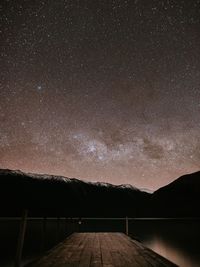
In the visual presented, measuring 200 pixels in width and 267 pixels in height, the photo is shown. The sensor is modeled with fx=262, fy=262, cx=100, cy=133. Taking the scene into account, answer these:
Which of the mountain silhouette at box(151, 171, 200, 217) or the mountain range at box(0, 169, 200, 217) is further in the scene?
the mountain range at box(0, 169, 200, 217)

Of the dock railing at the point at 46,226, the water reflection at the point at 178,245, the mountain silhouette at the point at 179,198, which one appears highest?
the mountain silhouette at the point at 179,198

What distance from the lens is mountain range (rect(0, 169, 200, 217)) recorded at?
100000 mm

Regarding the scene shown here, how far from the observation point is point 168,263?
447cm

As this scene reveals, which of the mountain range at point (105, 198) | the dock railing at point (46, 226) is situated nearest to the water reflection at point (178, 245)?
the dock railing at point (46, 226)

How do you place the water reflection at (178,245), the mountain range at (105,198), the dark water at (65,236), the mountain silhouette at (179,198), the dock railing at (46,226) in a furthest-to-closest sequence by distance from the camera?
the mountain range at (105,198) → the mountain silhouette at (179,198) → the water reflection at (178,245) → the dark water at (65,236) → the dock railing at (46,226)

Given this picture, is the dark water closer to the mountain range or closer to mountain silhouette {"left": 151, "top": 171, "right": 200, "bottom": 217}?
the mountain range

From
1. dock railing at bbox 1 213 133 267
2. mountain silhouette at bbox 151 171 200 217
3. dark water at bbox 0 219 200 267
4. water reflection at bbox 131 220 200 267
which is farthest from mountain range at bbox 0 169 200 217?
dock railing at bbox 1 213 133 267

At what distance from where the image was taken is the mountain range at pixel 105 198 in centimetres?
10000

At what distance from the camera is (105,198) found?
174 meters

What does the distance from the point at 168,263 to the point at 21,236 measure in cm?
255

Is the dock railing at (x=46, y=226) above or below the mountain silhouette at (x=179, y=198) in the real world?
below

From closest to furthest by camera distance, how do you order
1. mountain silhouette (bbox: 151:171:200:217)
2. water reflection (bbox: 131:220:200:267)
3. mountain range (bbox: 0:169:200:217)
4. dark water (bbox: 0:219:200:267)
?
dark water (bbox: 0:219:200:267), water reflection (bbox: 131:220:200:267), mountain silhouette (bbox: 151:171:200:217), mountain range (bbox: 0:169:200:217)

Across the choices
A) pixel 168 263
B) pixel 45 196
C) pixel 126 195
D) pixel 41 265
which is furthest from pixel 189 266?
pixel 126 195

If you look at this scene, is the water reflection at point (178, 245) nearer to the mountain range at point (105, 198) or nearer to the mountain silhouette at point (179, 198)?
the mountain range at point (105, 198)
